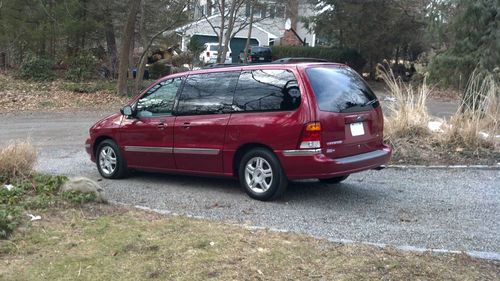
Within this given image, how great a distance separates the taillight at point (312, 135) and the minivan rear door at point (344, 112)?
6cm

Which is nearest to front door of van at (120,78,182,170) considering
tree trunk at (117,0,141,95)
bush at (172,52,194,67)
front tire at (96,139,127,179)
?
front tire at (96,139,127,179)

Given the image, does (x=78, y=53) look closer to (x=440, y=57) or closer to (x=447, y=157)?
(x=440, y=57)

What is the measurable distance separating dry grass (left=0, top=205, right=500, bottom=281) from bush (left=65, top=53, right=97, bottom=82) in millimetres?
18221

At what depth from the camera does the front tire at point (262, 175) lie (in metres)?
6.82

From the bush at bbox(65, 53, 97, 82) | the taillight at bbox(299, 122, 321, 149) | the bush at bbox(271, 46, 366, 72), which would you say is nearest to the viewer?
the taillight at bbox(299, 122, 321, 149)

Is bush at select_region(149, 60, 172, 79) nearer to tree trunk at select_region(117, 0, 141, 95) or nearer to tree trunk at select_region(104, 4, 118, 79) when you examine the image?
tree trunk at select_region(104, 4, 118, 79)

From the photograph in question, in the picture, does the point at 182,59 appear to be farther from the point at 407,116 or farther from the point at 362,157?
the point at 362,157

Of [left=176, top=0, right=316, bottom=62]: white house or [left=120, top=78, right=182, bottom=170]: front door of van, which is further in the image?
[left=176, top=0, right=316, bottom=62]: white house

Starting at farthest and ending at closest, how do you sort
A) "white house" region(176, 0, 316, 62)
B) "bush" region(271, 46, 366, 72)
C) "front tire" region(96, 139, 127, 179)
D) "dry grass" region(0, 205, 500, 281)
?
1. "white house" region(176, 0, 316, 62)
2. "bush" region(271, 46, 366, 72)
3. "front tire" region(96, 139, 127, 179)
4. "dry grass" region(0, 205, 500, 281)

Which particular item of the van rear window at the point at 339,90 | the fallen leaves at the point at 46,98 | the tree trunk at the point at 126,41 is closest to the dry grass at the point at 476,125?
the van rear window at the point at 339,90

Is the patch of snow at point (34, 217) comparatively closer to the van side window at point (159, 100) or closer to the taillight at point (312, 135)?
the van side window at point (159, 100)

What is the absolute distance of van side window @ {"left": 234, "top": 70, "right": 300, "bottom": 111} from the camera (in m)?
6.71

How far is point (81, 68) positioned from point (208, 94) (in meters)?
16.7

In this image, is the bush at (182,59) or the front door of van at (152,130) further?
the bush at (182,59)
